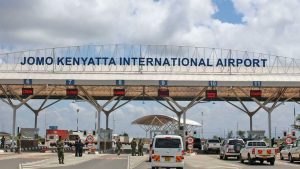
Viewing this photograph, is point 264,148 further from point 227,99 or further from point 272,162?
point 227,99

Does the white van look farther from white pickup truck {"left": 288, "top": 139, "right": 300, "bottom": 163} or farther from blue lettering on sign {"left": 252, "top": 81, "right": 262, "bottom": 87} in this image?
blue lettering on sign {"left": 252, "top": 81, "right": 262, "bottom": 87}

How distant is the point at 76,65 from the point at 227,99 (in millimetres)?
18069

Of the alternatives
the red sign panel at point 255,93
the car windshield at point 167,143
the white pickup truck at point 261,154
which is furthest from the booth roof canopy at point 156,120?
the car windshield at point 167,143

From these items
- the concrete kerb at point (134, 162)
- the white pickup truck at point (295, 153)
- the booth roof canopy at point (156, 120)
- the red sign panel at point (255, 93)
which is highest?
the red sign panel at point (255, 93)

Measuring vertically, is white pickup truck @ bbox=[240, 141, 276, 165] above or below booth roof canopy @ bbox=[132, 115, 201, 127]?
below

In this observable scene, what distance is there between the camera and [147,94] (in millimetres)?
57719

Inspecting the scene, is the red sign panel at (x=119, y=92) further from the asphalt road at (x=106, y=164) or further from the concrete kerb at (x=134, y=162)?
the asphalt road at (x=106, y=164)

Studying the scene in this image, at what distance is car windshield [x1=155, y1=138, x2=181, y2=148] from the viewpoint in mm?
25062

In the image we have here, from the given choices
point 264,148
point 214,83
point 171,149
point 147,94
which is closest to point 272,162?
point 264,148

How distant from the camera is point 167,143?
25219 millimetres

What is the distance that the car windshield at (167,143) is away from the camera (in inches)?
987

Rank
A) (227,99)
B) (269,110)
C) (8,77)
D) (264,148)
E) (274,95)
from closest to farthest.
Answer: (264,148)
(8,77)
(269,110)
(274,95)
(227,99)

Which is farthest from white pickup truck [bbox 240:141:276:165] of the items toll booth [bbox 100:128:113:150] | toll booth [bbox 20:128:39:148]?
toll booth [bbox 20:128:39:148]

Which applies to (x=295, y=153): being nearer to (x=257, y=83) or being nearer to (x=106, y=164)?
(x=257, y=83)
